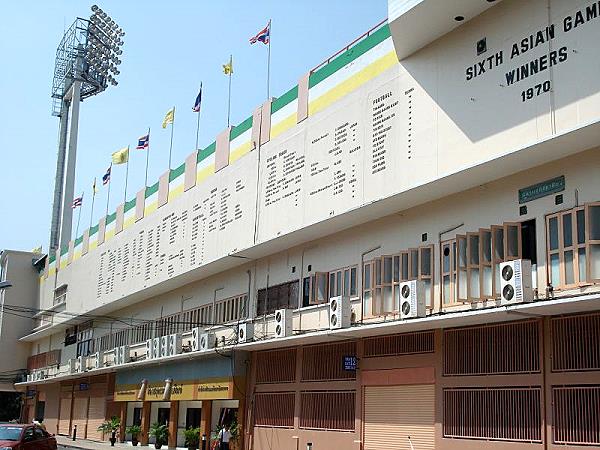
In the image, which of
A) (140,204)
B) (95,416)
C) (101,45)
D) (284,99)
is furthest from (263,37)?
(101,45)

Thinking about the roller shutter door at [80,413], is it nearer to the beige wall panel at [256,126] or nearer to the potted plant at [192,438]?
the potted plant at [192,438]

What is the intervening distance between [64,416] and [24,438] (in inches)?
1328

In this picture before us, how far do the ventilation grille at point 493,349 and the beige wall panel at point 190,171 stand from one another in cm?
1826

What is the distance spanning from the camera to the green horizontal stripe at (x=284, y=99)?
91.5 feet

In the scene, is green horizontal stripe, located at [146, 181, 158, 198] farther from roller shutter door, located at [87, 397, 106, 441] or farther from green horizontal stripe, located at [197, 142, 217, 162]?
roller shutter door, located at [87, 397, 106, 441]

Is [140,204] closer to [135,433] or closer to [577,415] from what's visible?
[135,433]

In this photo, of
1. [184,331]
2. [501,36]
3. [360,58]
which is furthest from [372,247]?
[184,331]

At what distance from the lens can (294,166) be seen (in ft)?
88.5

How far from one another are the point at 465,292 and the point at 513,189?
113 inches

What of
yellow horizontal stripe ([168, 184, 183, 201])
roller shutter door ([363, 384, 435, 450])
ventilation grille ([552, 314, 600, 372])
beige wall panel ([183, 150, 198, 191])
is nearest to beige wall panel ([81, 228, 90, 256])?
yellow horizontal stripe ([168, 184, 183, 201])

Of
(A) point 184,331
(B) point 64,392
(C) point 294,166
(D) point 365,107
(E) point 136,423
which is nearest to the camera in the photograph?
(D) point 365,107

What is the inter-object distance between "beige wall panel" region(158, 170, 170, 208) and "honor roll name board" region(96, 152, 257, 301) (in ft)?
1.65

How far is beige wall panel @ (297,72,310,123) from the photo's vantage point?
26.9m

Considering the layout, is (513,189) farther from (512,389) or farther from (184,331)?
(184,331)
